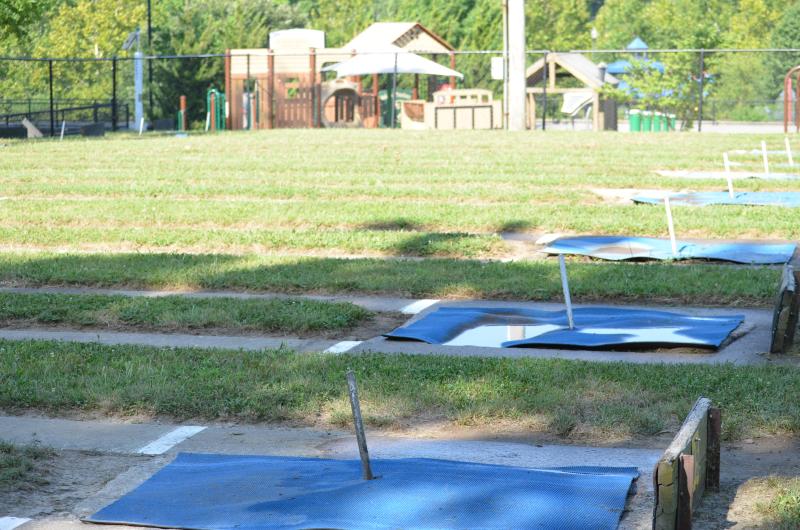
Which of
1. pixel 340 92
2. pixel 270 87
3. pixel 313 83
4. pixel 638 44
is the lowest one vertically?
pixel 340 92

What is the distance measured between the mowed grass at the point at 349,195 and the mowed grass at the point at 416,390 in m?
5.43

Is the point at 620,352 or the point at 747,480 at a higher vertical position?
the point at 620,352

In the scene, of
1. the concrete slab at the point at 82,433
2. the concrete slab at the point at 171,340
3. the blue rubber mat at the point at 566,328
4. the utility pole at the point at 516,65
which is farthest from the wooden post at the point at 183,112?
the concrete slab at the point at 82,433

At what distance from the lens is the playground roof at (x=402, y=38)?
43.4 m

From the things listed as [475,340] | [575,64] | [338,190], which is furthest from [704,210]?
[575,64]

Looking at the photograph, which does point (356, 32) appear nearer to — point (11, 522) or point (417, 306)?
point (417, 306)

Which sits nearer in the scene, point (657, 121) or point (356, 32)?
point (657, 121)

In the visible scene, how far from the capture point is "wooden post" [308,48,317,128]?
40109 mm

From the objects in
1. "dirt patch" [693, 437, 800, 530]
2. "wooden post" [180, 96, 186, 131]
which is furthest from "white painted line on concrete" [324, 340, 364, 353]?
"wooden post" [180, 96, 186, 131]

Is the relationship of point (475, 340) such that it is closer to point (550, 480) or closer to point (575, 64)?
point (550, 480)

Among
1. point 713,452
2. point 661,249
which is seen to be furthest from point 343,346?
point 661,249

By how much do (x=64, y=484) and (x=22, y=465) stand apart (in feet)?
0.93

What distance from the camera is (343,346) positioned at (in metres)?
8.58

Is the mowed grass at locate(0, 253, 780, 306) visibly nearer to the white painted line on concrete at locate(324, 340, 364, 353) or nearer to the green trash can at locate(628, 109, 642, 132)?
the white painted line on concrete at locate(324, 340, 364, 353)
